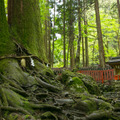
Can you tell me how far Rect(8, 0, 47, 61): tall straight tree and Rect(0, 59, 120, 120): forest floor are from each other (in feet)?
3.40

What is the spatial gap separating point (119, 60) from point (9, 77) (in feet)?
39.3

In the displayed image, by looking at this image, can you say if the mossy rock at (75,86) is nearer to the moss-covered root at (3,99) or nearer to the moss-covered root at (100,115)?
the moss-covered root at (100,115)

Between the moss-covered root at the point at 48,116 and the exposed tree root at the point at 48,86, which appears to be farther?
the exposed tree root at the point at 48,86

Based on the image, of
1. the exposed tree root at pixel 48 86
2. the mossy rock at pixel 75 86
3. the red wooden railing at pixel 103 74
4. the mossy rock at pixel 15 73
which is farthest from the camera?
the red wooden railing at pixel 103 74

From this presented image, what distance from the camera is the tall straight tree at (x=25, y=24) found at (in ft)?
20.9

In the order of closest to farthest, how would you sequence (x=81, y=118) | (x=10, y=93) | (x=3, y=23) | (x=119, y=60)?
(x=81, y=118) → (x=10, y=93) → (x=3, y=23) → (x=119, y=60)

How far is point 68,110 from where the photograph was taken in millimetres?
3934

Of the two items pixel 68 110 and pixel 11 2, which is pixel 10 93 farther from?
pixel 11 2

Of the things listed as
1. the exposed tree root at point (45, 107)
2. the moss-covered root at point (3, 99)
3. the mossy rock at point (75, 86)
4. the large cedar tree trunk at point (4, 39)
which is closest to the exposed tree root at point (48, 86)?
the mossy rock at point (75, 86)

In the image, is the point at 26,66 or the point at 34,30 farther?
the point at 34,30

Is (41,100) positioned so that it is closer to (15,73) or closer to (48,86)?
(48,86)

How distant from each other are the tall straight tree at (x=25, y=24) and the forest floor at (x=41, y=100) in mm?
1037

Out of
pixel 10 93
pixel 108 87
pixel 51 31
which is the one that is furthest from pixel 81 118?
pixel 51 31

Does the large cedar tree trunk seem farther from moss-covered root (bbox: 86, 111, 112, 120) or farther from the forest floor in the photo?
moss-covered root (bbox: 86, 111, 112, 120)
